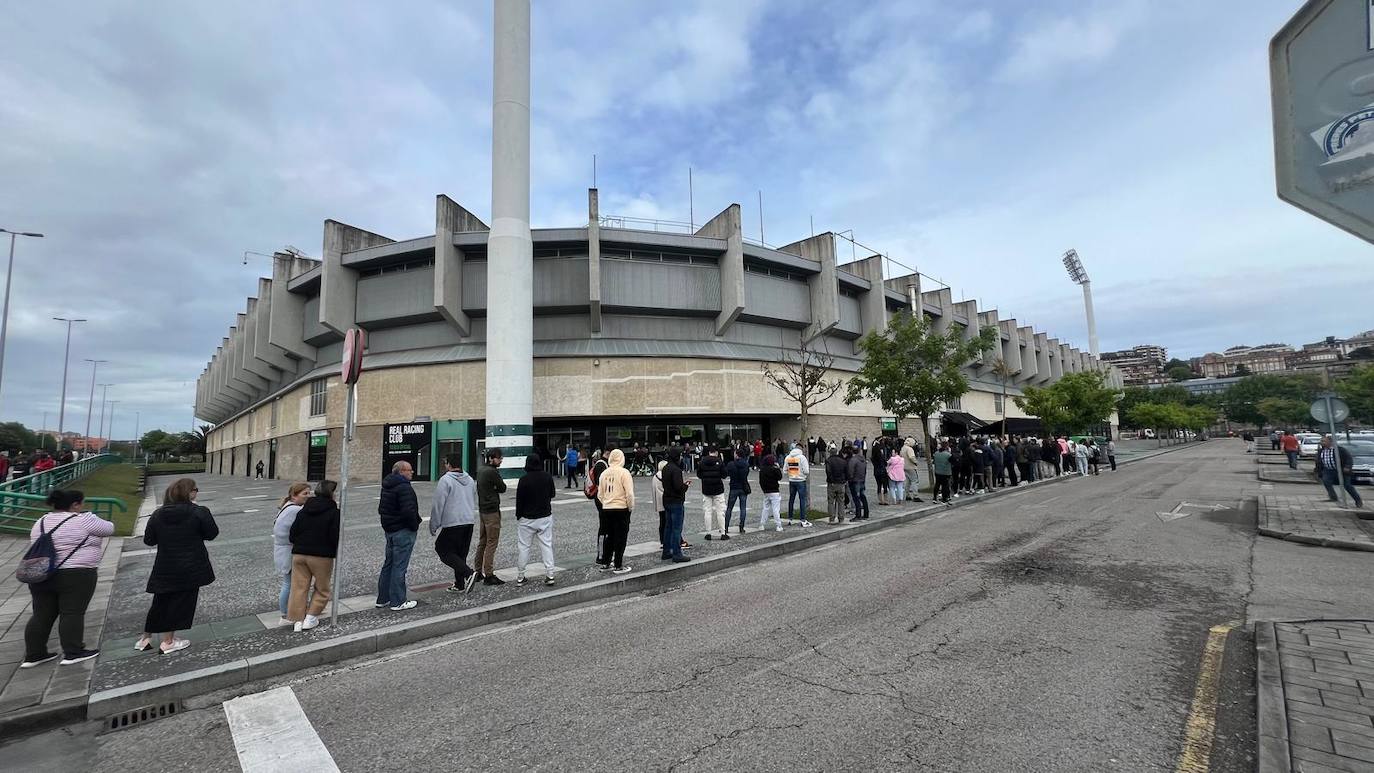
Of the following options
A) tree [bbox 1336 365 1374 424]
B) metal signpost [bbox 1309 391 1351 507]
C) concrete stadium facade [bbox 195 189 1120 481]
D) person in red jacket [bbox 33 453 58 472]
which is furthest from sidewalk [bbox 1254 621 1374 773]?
tree [bbox 1336 365 1374 424]

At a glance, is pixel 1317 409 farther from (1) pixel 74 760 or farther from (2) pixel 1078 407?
(2) pixel 1078 407

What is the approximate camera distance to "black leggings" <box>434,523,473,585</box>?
709 cm

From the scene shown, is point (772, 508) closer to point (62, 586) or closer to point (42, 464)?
point (62, 586)

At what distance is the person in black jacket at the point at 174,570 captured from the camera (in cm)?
516

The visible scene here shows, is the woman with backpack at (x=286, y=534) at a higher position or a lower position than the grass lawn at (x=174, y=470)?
higher

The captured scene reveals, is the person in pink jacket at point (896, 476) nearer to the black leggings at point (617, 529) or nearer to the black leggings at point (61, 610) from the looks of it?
the black leggings at point (617, 529)

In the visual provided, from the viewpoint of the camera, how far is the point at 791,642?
5219mm

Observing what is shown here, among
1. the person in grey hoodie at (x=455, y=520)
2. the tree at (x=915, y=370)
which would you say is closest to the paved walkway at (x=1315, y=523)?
the tree at (x=915, y=370)

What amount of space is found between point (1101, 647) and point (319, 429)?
39.3 m

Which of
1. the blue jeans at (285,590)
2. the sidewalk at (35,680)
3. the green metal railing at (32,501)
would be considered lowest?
the sidewalk at (35,680)

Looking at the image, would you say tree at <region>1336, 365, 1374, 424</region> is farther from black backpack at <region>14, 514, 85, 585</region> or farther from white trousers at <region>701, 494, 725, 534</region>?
black backpack at <region>14, 514, 85, 585</region>

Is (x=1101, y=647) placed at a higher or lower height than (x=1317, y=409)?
lower

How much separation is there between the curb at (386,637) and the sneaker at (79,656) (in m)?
1.08

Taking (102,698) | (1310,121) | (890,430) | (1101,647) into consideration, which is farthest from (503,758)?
(890,430)
